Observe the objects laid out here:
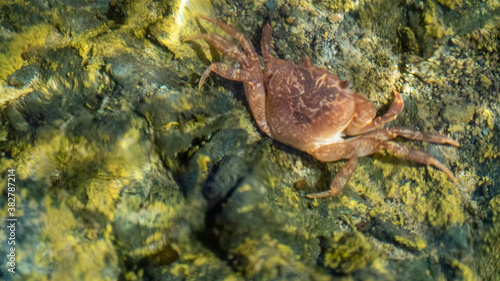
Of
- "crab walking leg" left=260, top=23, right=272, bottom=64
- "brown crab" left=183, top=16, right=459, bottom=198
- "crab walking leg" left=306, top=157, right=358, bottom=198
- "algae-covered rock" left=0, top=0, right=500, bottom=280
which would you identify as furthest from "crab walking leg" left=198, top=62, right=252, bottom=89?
"crab walking leg" left=306, top=157, right=358, bottom=198

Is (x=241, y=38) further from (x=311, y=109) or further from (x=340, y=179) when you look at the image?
(x=340, y=179)

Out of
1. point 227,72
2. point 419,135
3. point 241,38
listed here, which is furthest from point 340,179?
point 241,38

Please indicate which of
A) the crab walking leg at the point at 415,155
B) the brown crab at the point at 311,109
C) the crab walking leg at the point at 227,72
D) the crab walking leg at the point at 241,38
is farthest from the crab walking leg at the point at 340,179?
the crab walking leg at the point at 241,38

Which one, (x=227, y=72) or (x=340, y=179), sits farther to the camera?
(x=227, y=72)

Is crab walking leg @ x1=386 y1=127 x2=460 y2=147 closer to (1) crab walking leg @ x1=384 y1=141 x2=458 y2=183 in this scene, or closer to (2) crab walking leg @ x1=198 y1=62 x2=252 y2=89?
(1) crab walking leg @ x1=384 y1=141 x2=458 y2=183

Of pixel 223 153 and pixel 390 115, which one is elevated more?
pixel 390 115

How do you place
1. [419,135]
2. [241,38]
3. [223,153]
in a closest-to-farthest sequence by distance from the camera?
[223,153]
[419,135]
[241,38]

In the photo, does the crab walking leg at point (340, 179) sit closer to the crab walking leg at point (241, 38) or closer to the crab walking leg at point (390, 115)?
the crab walking leg at point (390, 115)
